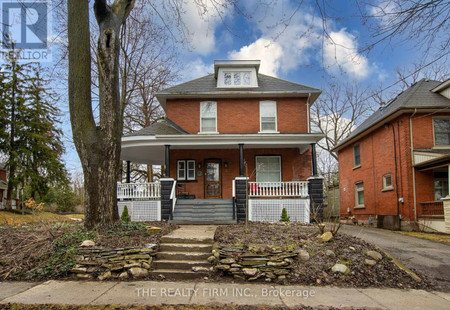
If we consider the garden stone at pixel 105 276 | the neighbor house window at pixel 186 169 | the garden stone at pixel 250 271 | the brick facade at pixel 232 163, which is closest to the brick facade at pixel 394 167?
the brick facade at pixel 232 163

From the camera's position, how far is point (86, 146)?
702cm

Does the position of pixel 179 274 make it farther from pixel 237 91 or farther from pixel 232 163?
pixel 237 91

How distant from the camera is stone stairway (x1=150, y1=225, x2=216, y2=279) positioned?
5.63m

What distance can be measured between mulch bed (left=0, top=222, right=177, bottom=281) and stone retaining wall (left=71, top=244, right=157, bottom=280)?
0.23 meters

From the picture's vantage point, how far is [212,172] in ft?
47.0

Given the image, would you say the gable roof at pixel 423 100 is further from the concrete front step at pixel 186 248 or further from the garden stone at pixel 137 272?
the garden stone at pixel 137 272

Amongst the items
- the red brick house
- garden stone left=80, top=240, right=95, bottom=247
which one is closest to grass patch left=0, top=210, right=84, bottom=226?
the red brick house

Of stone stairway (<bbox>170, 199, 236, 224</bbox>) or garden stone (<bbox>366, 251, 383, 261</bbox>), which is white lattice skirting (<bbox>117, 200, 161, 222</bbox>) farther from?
garden stone (<bbox>366, 251, 383, 261</bbox>)

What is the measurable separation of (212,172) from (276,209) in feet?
12.9

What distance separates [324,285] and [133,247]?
3605 millimetres

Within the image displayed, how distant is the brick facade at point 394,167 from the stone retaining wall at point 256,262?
888 cm

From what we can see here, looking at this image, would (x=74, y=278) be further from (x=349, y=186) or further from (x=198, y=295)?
(x=349, y=186)

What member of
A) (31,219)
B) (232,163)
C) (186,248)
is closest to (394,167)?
(232,163)

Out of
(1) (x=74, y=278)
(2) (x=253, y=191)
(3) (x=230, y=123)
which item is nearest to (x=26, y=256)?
(1) (x=74, y=278)
